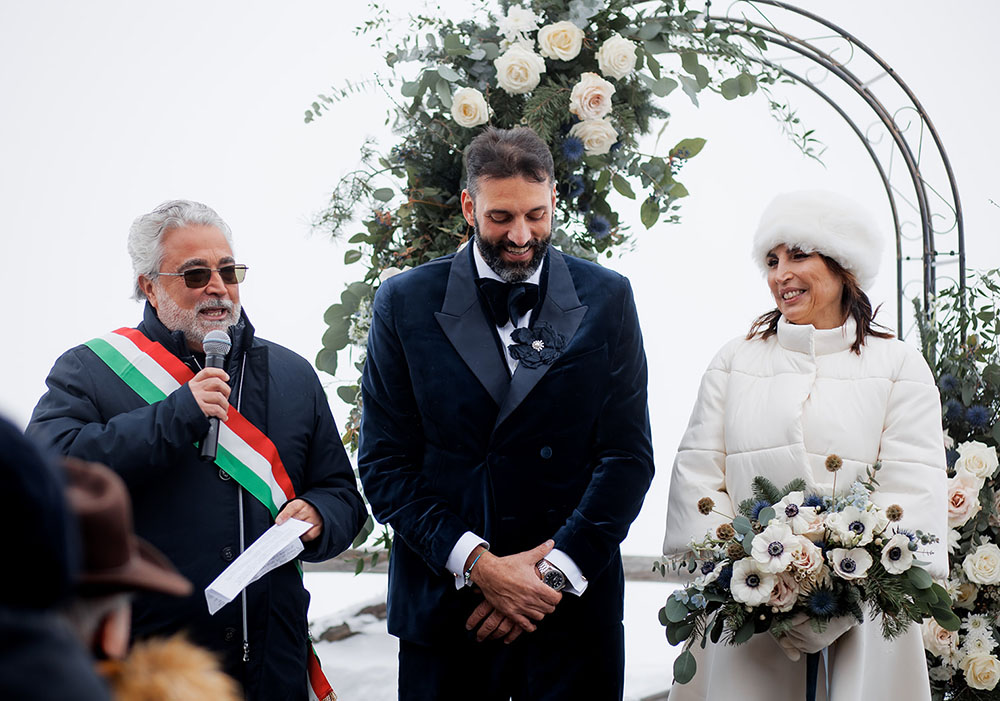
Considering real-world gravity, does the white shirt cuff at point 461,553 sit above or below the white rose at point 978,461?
below

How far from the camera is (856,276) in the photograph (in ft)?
9.14

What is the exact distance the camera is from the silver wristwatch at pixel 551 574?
2.30 m

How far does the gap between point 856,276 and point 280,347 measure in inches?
60.6

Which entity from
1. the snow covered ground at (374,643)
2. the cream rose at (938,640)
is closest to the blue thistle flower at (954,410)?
the cream rose at (938,640)

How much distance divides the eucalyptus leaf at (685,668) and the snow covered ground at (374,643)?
1.67 metres

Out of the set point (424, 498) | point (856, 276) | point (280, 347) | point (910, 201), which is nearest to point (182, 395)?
point (280, 347)

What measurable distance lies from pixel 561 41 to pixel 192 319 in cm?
138

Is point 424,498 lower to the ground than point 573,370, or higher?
lower

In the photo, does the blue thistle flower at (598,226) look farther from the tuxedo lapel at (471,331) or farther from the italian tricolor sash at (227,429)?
the italian tricolor sash at (227,429)

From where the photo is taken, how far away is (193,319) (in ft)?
7.98

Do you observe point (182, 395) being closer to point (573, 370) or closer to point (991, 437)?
point (573, 370)

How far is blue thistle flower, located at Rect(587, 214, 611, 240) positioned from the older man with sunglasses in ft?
3.51

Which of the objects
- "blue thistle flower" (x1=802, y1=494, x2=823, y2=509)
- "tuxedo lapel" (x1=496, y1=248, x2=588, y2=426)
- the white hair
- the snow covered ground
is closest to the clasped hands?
"tuxedo lapel" (x1=496, y1=248, x2=588, y2=426)

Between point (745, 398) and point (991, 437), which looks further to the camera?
point (991, 437)
